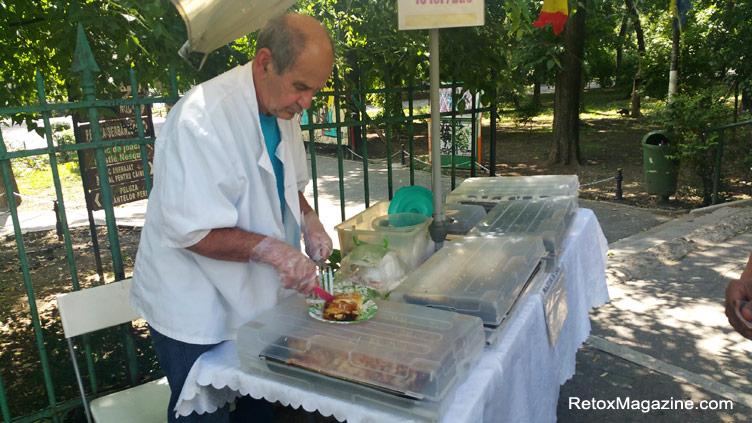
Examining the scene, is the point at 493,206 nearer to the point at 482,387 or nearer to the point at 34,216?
the point at 482,387

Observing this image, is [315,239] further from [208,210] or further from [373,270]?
[208,210]

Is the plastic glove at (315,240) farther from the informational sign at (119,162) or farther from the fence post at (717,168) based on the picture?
the fence post at (717,168)

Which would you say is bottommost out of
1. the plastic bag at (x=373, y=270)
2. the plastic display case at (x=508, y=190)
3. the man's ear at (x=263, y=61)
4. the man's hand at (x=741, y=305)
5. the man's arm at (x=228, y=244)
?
the man's hand at (x=741, y=305)

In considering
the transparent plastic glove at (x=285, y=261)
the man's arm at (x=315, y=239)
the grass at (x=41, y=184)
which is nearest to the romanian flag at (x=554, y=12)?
the man's arm at (x=315, y=239)

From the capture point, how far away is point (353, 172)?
1227 cm

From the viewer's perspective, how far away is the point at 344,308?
1.79 meters

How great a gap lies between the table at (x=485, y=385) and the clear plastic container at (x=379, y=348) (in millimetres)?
51

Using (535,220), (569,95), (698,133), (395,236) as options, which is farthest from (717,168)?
(395,236)

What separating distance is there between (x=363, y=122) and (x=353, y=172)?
29.4 feet

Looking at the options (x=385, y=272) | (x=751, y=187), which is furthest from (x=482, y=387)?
(x=751, y=187)

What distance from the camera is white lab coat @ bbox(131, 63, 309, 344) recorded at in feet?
5.45

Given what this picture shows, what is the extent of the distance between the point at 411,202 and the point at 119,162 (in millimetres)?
2616

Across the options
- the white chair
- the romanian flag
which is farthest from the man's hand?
the white chair

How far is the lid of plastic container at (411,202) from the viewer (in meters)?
3.07
